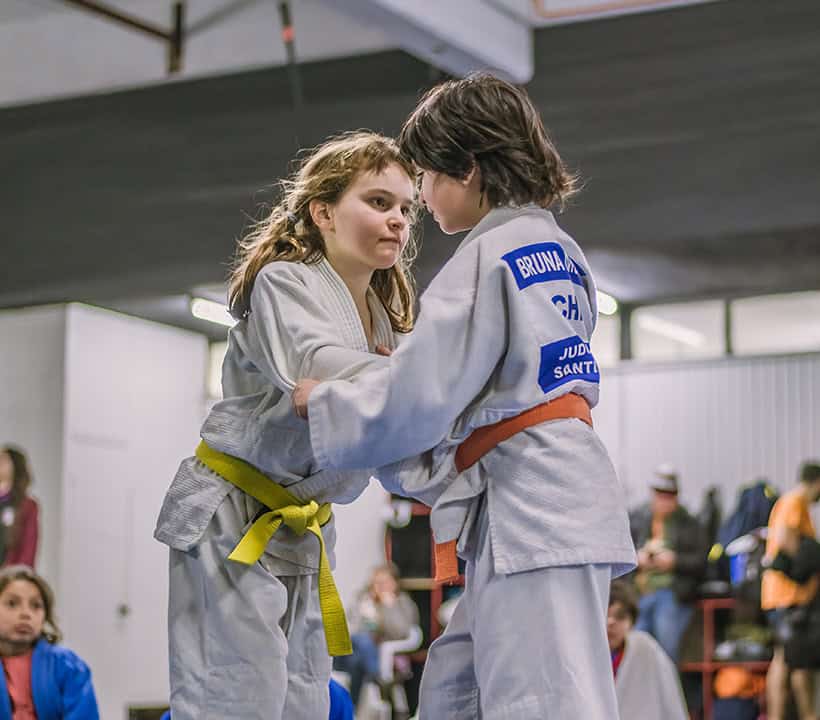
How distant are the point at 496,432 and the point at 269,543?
1.91ft

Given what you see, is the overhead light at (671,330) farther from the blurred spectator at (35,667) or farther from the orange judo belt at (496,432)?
the orange judo belt at (496,432)

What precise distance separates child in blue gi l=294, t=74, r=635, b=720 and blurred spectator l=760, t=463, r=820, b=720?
4.55m

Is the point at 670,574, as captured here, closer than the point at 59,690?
No

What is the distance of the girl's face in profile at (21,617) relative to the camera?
4.16 metres

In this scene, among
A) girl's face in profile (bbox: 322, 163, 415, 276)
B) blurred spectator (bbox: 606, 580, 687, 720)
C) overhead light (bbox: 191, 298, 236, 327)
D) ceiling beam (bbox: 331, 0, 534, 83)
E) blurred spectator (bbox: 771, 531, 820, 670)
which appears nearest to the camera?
girl's face in profile (bbox: 322, 163, 415, 276)

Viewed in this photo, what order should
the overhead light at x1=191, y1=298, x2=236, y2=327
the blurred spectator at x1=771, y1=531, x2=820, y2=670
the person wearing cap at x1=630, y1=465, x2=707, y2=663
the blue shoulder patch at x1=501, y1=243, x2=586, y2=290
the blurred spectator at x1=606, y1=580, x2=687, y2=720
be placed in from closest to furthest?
the blue shoulder patch at x1=501, y1=243, x2=586, y2=290
the blurred spectator at x1=606, y1=580, x2=687, y2=720
the blurred spectator at x1=771, y1=531, x2=820, y2=670
the person wearing cap at x1=630, y1=465, x2=707, y2=663
the overhead light at x1=191, y1=298, x2=236, y2=327

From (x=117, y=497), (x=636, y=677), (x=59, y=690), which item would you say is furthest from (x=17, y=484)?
(x=636, y=677)

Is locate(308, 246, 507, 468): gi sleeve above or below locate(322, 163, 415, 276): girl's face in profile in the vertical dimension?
below

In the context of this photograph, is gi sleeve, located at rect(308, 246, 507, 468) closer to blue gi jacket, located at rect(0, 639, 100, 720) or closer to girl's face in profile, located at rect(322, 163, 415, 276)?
girl's face in profile, located at rect(322, 163, 415, 276)

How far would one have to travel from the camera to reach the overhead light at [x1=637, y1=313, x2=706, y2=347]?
24.1 ft

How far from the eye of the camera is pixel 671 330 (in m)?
7.38

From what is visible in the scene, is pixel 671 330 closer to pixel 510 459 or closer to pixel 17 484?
pixel 17 484

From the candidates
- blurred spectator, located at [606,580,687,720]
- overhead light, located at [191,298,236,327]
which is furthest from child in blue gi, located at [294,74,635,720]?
overhead light, located at [191,298,236,327]

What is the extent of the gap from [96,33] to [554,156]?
5.68 metres
